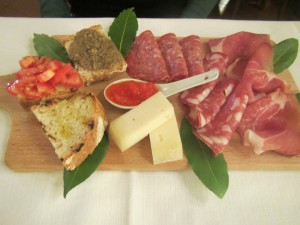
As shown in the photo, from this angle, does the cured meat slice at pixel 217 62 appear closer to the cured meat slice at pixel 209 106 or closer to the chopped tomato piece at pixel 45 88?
the cured meat slice at pixel 209 106

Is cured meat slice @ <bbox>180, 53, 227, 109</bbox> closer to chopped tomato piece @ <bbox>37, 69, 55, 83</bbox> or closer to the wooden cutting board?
the wooden cutting board

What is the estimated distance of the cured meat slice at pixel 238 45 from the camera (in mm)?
1422

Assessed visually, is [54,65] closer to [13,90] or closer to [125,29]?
[13,90]

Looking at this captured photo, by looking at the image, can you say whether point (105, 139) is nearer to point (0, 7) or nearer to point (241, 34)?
point (241, 34)

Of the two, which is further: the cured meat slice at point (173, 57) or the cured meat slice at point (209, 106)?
the cured meat slice at point (173, 57)

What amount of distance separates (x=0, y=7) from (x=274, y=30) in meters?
2.58

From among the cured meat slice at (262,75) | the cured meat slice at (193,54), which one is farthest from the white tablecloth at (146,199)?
the cured meat slice at (193,54)

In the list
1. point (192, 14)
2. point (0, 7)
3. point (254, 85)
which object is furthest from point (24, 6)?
point (254, 85)

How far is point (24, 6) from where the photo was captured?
296cm

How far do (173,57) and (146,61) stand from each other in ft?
0.41

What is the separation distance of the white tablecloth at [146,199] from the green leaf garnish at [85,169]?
0.07m

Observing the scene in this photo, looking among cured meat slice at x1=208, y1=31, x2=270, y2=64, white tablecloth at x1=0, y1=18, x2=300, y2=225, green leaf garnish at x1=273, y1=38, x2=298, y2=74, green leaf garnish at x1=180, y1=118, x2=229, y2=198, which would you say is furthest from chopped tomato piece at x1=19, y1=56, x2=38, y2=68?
green leaf garnish at x1=273, y1=38, x2=298, y2=74

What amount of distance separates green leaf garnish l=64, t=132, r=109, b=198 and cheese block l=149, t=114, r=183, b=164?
18 centimetres

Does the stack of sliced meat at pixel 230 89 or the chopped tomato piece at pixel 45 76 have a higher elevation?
the chopped tomato piece at pixel 45 76
